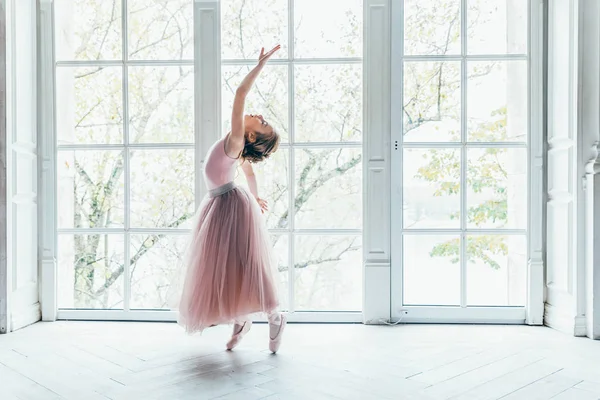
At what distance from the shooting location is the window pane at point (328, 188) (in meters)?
3.07

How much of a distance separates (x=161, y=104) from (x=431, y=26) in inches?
67.0

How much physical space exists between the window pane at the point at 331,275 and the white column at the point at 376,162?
321 mm

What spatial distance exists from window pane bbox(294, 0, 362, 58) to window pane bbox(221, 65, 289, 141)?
19 cm

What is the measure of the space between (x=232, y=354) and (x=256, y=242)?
0.52 m

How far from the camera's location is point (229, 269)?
228cm

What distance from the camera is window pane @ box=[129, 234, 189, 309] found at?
10.8 ft

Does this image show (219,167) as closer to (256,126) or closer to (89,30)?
(256,126)

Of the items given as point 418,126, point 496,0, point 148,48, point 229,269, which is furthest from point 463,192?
point 148,48

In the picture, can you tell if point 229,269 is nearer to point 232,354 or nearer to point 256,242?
point 256,242

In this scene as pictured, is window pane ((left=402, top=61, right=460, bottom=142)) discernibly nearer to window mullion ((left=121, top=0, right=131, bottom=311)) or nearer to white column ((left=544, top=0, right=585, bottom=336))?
white column ((left=544, top=0, right=585, bottom=336))

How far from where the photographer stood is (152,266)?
11.0 feet

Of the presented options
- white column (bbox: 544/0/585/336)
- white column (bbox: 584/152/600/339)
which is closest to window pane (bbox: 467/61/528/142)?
white column (bbox: 544/0/585/336)

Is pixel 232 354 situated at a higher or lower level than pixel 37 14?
lower

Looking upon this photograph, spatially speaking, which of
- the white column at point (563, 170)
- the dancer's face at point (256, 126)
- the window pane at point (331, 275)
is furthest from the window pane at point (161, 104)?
the white column at point (563, 170)
